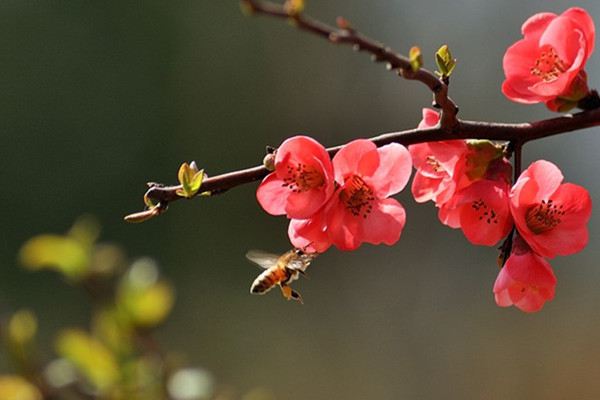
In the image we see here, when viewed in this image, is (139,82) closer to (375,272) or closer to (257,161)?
(257,161)

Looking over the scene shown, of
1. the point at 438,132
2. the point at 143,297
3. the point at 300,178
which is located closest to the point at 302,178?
the point at 300,178

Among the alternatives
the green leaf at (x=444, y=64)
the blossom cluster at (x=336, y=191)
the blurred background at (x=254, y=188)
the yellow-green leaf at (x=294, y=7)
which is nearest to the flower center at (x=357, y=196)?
the blossom cluster at (x=336, y=191)

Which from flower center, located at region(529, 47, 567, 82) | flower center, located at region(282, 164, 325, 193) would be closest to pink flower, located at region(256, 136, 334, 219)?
flower center, located at region(282, 164, 325, 193)

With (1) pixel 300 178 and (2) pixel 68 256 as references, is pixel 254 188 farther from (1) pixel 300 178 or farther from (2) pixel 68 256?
(1) pixel 300 178

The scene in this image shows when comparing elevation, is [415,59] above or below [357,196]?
above

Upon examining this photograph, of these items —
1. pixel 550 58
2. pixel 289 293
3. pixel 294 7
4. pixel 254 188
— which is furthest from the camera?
pixel 254 188

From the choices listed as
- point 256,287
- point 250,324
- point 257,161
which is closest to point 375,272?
point 250,324

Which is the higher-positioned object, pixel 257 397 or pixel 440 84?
pixel 440 84
